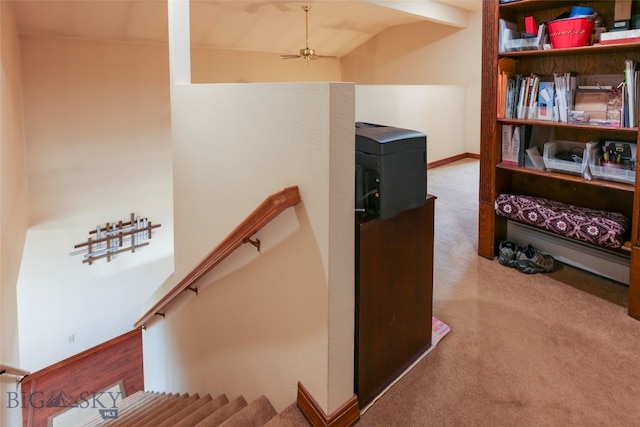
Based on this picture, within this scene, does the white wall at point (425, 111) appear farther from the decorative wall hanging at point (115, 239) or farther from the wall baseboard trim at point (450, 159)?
the decorative wall hanging at point (115, 239)

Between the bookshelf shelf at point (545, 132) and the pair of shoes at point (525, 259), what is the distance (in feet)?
0.30

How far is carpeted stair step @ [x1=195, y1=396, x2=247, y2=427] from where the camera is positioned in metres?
2.06

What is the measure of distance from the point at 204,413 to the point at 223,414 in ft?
0.91

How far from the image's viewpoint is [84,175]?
5.54 m

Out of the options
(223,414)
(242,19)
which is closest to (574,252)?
(223,414)

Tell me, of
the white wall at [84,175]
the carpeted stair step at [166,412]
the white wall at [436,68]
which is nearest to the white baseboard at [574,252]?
the carpeted stair step at [166,412]

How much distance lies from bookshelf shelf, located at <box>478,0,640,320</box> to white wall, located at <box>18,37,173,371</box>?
463 cm

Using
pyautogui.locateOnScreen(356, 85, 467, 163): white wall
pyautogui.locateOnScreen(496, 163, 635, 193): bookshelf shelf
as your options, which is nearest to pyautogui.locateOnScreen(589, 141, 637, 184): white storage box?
pyautogui.locateOnScreen(496, 163, 635, 193): bookshelf shelf

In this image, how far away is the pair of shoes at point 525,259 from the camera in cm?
285

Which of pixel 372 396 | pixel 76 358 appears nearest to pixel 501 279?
pixel 372 396

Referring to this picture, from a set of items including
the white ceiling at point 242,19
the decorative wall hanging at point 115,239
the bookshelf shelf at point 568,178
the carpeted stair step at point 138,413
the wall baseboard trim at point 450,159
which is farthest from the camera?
the wall baseboard trim at point 450,159

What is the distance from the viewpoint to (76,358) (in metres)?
6.01

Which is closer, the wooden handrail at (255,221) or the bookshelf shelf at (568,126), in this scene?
the wooden handrail at (255,221)

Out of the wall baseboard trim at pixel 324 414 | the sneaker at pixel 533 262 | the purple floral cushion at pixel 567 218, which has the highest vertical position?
the purple floral cushion at pixel 567 218
